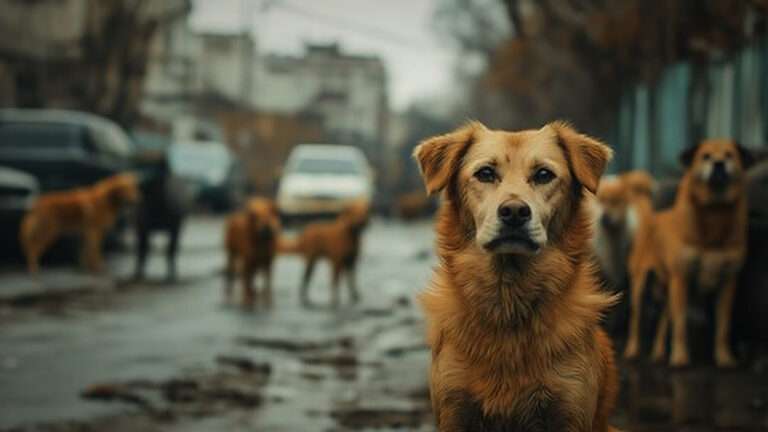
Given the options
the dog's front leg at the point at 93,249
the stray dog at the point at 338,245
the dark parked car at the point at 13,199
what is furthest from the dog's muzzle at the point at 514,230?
the dog's front leg at the point at 93,249

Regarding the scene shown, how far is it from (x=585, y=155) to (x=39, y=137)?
13.7 m

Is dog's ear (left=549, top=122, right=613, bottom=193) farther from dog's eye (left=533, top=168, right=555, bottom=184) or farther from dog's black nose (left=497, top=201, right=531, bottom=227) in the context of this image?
dog's black nose (left=497, top=201, right=531, bottom=227)

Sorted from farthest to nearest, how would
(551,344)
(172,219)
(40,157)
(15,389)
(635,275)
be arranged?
1. (40,157)
2. (172,219)
3. (635,275)
4. (15,389)
5. (551,344)

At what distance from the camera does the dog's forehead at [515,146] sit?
3732 mm

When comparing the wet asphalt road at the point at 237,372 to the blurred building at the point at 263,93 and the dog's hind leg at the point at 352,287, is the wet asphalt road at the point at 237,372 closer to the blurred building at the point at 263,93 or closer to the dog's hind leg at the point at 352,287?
the dog's hind leg at the point at 352,287

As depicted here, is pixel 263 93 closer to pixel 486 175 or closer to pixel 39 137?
pixel 39 137

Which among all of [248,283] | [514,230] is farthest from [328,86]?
[514,230]

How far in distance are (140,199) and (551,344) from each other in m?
12.0

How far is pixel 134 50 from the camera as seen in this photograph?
100ft

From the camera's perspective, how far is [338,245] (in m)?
12.1

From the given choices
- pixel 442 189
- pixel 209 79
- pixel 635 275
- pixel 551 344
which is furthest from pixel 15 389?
pixel 209 79

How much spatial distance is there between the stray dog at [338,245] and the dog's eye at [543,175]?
823 centimetres

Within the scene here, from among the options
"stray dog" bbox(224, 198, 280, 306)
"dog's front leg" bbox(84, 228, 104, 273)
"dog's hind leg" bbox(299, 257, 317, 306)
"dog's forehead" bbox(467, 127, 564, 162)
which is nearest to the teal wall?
"dog's hind leg" bbox(299, 257, 317, 306)

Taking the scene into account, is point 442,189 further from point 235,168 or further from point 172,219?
point 235,168
